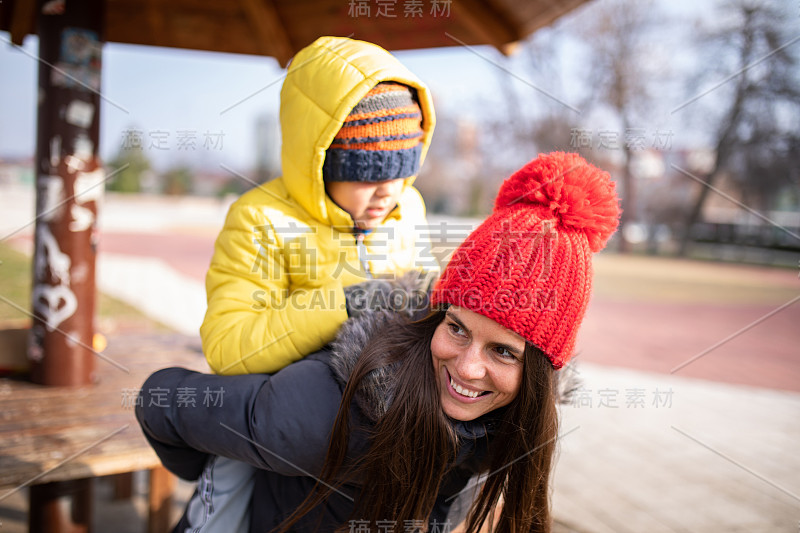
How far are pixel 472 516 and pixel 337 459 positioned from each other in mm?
397

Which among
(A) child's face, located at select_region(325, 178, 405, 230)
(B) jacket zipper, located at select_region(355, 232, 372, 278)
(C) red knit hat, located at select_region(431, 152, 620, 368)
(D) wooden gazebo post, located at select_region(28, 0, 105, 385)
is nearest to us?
(C) red knit hat, located at select_region(431, 152, 620, 368)

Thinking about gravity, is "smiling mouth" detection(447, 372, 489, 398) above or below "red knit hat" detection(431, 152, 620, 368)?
below

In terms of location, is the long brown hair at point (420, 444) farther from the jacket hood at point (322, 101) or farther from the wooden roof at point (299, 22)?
the wooden roof at point (299, 22)

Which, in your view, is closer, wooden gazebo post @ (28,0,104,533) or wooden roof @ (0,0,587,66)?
wooden gazebo post @ (28,0,104,533)

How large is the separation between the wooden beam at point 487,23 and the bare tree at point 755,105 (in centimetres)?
1369

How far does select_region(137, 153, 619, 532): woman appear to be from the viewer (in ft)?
3.78

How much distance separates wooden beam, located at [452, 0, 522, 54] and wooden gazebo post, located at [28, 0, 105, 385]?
5.37 feet

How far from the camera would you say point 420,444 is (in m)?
1.22

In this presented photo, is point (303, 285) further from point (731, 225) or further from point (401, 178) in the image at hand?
point (731, 225)

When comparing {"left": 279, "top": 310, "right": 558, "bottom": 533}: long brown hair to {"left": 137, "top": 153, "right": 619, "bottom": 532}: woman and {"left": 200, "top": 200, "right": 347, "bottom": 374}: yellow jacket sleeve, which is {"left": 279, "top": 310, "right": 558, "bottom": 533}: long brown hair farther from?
{"left": 200, "top": 200, "right": 347, "bottom": 374}: yellow jacket sleeve

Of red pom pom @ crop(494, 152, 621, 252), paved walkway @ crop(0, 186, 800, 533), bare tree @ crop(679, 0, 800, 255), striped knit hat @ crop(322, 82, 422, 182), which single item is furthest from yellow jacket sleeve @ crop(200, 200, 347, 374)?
bare tree @ crop(679, 0, 800, 255)

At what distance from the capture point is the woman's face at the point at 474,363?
1.16 metres

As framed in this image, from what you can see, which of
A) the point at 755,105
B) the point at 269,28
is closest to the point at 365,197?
the point at 269,28

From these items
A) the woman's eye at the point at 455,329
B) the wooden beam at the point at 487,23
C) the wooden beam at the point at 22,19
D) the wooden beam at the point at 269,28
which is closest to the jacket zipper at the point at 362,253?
the woman's eye at the point at 455,329
